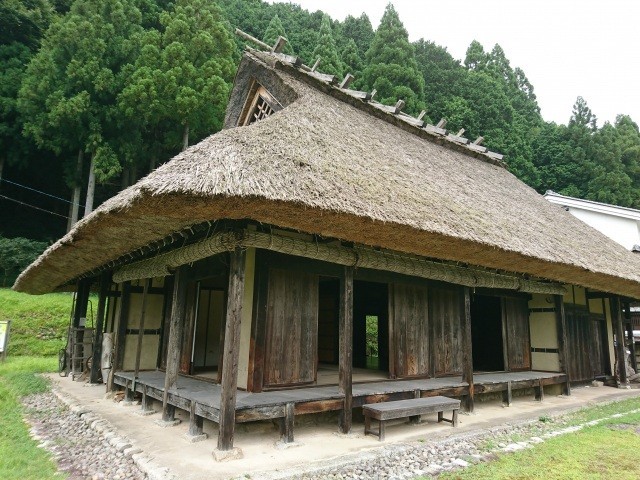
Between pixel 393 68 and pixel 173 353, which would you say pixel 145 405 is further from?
pixel 393 68

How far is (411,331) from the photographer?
7191 mm

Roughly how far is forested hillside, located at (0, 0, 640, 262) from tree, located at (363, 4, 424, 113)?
0.07 meters

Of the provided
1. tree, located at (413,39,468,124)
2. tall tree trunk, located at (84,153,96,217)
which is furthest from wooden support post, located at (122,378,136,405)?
tree, located at (413,39,468,124)

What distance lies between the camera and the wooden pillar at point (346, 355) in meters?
5.08

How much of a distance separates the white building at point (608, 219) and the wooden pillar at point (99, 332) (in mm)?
16040

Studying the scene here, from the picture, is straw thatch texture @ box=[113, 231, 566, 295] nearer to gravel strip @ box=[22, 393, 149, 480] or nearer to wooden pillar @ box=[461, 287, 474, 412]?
wooden pillar @ box=[461, 287, 474, 412]

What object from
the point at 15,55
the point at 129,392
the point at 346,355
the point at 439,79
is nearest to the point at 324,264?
the point at 346,355

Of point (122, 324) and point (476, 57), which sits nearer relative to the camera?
point (122, 324)

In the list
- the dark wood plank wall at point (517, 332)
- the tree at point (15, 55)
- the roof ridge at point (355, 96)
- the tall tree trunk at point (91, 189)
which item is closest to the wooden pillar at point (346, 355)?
the dark wood plank wall at point (517, 332)

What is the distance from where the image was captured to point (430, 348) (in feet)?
24.4

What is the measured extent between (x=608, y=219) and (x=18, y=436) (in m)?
19.7

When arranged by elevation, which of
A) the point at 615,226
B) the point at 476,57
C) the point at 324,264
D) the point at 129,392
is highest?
the point at 476,57

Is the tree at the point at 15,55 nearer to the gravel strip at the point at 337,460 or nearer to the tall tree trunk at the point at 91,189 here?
the tall tree trunk at the point at 91,189

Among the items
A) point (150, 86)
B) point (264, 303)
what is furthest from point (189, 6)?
point (264, 303)
